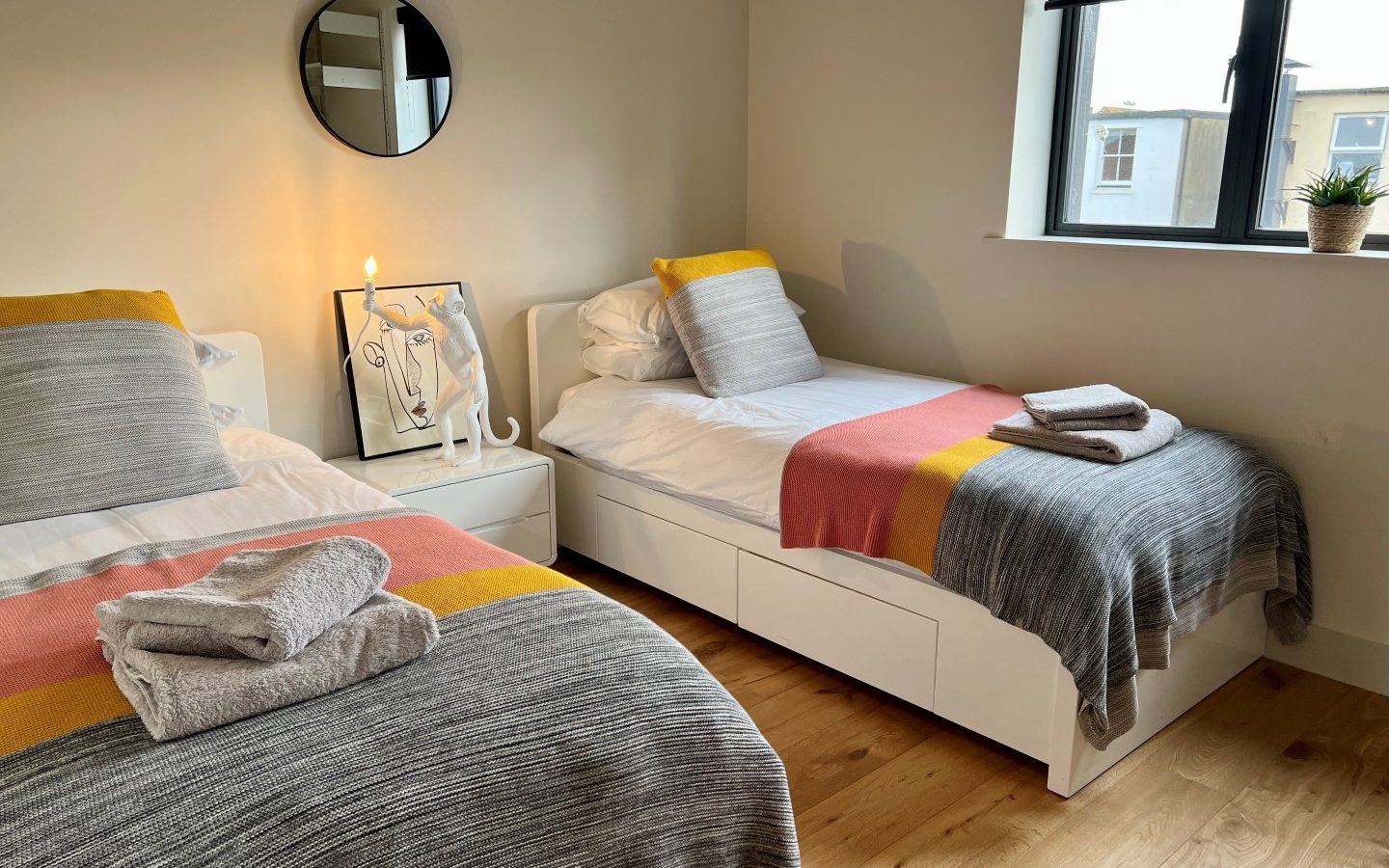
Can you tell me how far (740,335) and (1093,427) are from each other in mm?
1114

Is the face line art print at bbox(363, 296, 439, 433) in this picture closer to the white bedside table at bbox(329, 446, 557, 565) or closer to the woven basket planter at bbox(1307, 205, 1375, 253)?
the white bedside table at bbox(329, 446, 557, 565)

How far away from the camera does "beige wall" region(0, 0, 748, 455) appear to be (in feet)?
8.26

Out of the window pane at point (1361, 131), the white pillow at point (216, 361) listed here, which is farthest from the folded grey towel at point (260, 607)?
the window pane at point (1361, 131)

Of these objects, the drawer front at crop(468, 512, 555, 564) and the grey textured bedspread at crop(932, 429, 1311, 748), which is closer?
the grey textured bedspread at crop(932, 429, 1311, 748)

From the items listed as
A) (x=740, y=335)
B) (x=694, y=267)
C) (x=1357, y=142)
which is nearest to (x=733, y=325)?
(x=740, y=335)

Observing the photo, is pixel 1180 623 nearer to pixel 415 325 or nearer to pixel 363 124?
pixel 415 325

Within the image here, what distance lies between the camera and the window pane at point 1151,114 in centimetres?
288

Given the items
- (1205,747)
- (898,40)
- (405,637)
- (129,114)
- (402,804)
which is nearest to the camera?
(402,804)

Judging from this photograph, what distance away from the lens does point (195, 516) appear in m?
2.03

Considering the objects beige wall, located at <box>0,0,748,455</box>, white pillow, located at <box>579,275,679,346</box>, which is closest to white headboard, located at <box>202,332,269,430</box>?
beige wall, located at <box>0,0,748,455</box>

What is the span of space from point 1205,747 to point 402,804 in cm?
191

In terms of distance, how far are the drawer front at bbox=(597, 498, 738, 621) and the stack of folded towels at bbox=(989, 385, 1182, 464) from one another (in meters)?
0.81

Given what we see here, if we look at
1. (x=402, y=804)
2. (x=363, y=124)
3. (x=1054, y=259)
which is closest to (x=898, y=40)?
(x=1054, y=259)

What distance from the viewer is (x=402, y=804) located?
3.84ft
